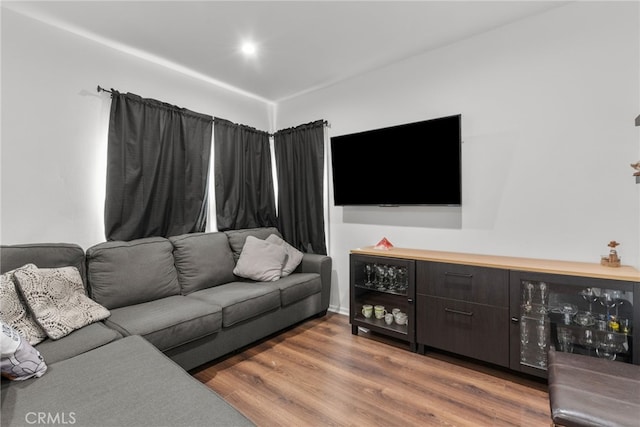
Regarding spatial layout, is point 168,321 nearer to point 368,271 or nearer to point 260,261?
point 260,261

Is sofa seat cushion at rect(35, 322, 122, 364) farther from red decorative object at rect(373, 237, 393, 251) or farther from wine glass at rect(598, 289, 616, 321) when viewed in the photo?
wine glass at rect(598, 289, 616, 321)

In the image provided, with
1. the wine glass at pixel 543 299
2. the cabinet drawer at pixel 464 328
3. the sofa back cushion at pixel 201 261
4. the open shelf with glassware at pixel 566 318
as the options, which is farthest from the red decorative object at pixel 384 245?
the sofa back cushion at pixel 201 261

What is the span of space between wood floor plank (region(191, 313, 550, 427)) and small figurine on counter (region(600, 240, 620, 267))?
0.90 metres

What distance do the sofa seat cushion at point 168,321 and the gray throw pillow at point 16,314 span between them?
14.3 inches

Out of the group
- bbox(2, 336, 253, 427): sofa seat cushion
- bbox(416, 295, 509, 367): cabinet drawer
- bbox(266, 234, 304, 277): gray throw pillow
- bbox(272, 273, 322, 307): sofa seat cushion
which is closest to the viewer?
bbox(2, 336, 253, 427): sofa seat cushion

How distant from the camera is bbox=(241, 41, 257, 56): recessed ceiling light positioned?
8.48ft

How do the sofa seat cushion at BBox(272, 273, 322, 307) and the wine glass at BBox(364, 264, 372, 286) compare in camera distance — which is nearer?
the sofa seat cushion at BBox(272, 273, 322, 307)

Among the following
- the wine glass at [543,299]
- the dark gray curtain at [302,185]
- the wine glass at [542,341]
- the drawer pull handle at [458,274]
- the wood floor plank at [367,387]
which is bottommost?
the wood floor plank at [367,387]

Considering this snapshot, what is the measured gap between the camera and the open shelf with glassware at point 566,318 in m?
1.83

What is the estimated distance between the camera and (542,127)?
2273mm

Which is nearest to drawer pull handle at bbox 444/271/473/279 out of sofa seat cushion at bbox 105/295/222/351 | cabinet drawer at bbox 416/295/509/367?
cabinet drawer at bbox 416/295/509/367

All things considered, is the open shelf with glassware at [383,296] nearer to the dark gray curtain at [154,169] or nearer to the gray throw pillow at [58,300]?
the dark gray curtain at [154,169]

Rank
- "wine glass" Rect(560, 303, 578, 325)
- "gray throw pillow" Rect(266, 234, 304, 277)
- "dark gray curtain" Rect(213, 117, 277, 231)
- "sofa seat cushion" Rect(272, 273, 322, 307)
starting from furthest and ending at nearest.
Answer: "dark gray curtain" Rect(213, 117, 277, 231) → "gray throw pillow" Rect(266, 234, 304, 277) → "sofa seat cushion" Rect(272, 273, 322, 307) → "wine glass" Rect(560, 303, 578, 325)

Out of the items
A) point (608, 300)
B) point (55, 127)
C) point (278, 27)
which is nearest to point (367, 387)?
point (608, 300)
